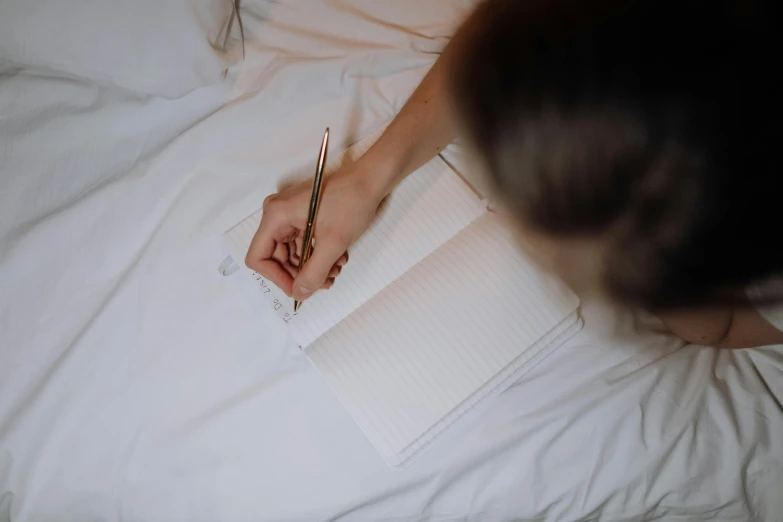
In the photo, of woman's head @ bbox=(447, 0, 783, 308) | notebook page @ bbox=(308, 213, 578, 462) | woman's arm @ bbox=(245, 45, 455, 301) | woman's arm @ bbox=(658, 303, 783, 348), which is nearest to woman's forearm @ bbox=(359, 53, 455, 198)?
woman's arm @ bbox=(245, 45, 455, 301)

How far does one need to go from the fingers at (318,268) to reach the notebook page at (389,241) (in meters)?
0.04

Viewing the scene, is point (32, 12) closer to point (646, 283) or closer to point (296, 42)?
point (296, 42)

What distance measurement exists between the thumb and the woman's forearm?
0.10m

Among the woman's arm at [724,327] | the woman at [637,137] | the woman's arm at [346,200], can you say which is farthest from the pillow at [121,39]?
the woman's arm at [724,327]

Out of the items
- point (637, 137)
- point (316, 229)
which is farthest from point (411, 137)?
point (637, 137)

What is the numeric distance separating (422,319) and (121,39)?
1.58 ft

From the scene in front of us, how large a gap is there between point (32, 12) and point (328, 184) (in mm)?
383

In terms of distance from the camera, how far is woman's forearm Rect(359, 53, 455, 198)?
60 cm

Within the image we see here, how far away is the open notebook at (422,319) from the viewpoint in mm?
550

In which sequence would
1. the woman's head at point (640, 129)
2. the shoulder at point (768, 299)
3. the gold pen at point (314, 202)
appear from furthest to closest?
the gold pen at point (314, 202)
the shoulder at point (768, 299)
the woman's head at point (640, 129)

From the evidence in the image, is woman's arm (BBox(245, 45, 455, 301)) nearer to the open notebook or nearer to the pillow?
the open notebook

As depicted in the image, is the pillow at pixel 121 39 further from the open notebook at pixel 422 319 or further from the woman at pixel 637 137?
the woman at pixel 637 137

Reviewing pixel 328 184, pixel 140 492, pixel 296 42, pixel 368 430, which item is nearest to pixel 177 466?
pixel 140 492

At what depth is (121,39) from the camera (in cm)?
59
